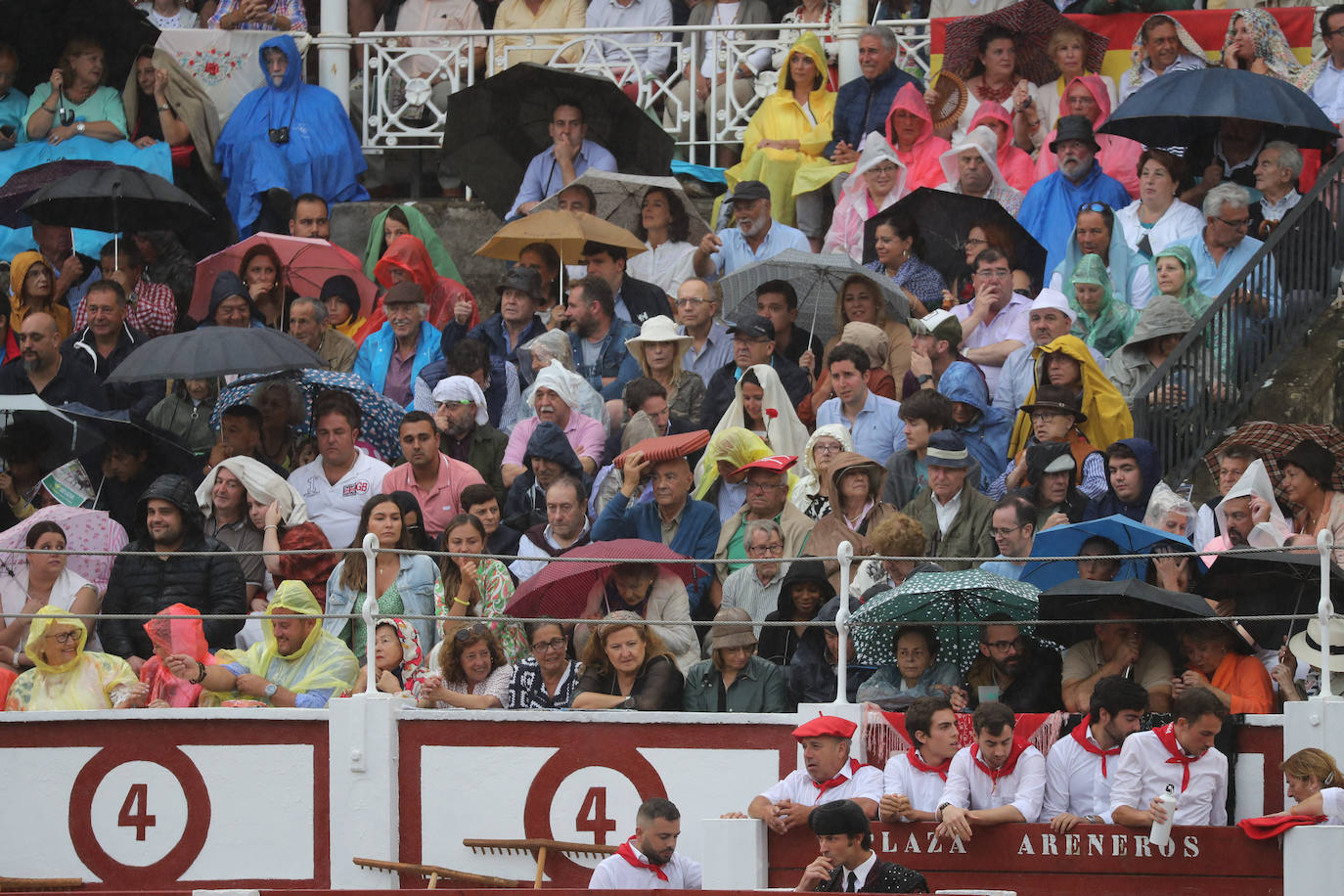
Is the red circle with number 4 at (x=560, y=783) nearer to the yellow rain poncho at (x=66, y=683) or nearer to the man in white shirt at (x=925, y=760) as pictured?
the man in white shirt at (x=925, y=760)

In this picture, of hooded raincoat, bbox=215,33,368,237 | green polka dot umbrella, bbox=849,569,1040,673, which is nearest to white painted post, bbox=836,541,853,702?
green polka dot umbrella, bbox=849,569,1040,673

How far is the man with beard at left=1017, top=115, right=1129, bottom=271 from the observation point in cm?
1705

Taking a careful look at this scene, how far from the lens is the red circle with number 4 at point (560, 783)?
12.3 meters

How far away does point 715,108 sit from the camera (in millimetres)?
20188

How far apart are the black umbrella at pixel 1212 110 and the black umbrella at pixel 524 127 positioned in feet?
12.8

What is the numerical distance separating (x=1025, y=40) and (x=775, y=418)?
16.6 feet

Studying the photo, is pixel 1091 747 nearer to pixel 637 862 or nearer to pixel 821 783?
pixel 821 783

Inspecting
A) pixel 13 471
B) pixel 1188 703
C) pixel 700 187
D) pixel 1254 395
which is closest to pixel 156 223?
pixel 13 471

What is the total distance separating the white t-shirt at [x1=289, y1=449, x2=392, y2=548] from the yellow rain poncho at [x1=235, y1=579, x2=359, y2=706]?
5.38 ft

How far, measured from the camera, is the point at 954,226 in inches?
663

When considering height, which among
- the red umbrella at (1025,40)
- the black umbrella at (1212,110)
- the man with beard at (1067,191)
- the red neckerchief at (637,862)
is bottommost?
the red neckerchief at (637,862)

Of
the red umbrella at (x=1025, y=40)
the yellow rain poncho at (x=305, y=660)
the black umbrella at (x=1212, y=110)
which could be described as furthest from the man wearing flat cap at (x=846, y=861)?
the red umbrella at (x=1025, y=40)

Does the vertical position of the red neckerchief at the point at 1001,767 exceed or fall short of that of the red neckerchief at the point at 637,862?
it exceeds it

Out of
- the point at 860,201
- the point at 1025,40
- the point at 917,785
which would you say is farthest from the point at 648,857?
the point at 1025,40
